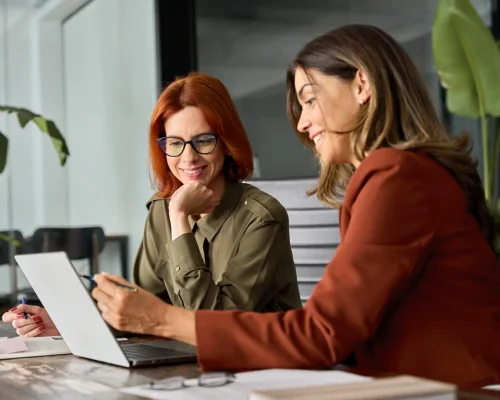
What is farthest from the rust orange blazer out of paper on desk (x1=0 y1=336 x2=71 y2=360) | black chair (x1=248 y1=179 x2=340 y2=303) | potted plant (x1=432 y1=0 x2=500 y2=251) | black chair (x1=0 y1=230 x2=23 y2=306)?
black chair (x1=0 y1=230 x2=23 y2=306)

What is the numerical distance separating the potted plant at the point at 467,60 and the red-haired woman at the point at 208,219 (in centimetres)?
143

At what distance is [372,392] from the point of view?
928 millimetres

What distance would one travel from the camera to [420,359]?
1394 millimetres

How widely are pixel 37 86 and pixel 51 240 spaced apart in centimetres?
81

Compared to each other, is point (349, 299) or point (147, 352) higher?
point (349, 299)

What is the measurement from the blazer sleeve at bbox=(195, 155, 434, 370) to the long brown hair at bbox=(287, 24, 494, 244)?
0.12 metres

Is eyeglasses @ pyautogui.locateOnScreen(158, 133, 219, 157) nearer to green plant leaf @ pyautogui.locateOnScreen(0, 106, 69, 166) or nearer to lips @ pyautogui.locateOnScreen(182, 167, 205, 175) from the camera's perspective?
lips @ pyautogui.locateOnScreen(182, 167, 205, 175)

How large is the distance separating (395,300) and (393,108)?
315 millimetres

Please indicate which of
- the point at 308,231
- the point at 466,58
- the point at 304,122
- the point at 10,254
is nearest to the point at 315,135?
the point at 304,122

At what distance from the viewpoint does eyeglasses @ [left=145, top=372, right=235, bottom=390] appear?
1249mm

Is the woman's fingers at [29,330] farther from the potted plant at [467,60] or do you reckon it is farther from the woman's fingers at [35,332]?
the potted plant at [467,60]

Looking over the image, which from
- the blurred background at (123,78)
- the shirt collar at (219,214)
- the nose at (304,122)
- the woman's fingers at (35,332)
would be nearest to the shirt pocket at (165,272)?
the shirt collar at (219,214)

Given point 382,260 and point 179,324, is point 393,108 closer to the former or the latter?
point 382,260

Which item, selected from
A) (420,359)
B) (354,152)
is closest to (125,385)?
(420,359)
